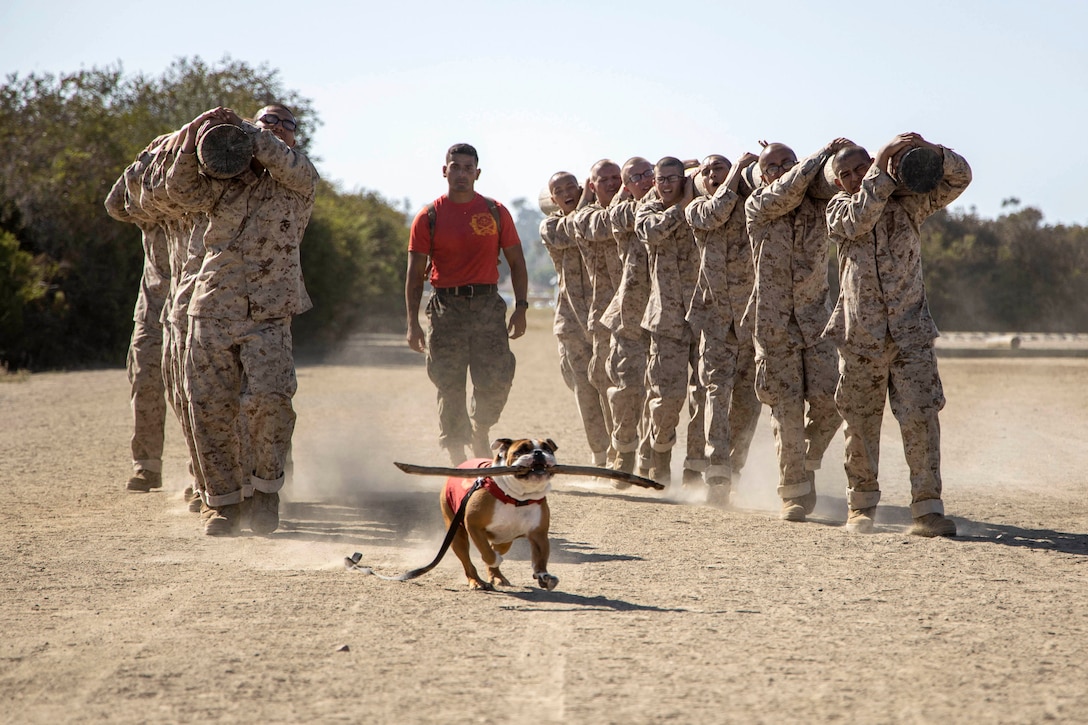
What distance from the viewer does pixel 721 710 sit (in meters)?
4.49

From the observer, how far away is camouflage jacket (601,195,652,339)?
10781mm

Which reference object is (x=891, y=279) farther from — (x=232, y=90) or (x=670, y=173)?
(x=232, y=90)

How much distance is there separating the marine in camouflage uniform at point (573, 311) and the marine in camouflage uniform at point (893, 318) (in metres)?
3.70

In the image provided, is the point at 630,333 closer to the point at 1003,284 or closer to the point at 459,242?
the point at 459,242

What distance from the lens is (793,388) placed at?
9.03 metres

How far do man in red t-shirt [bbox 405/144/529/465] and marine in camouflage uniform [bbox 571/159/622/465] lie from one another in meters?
1.12

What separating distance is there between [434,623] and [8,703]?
5.87 ft

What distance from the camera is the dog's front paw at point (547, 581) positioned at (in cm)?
639

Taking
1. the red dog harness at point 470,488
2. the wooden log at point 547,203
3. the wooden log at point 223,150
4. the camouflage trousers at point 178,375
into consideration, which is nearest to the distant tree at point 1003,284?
the wooden log at point 547,203

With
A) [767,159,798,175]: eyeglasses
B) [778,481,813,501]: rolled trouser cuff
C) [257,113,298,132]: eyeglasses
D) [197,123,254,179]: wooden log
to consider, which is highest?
[257,113,298,132]: eyeglasses

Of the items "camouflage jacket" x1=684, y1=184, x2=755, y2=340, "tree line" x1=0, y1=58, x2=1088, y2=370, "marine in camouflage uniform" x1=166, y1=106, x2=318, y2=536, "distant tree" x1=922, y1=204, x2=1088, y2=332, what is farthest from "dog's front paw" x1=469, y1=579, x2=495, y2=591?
"distant tree" x1=922, y1=204, x2=1088, y2=332

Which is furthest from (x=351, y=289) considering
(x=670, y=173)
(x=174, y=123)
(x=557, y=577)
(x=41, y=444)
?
(x=557, y=577)

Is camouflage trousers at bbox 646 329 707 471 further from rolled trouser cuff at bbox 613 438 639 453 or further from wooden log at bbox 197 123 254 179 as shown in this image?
wooden log at bbox 197 123 254 179

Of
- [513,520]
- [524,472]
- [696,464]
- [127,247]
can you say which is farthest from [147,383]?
[127,247]
